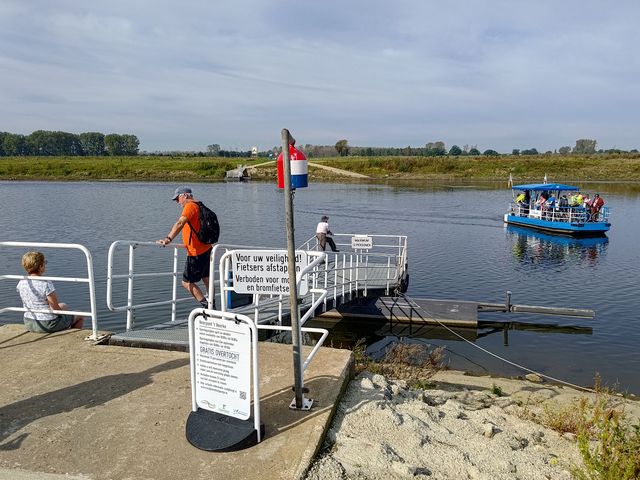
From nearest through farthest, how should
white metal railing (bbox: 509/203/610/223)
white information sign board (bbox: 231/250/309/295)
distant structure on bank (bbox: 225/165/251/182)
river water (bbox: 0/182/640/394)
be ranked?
white information sign board (bbox: 231/250/309/295)
river water (bbox: 0/182/640/394)
white metal railing (bbox: 509/203/610/223)
distant structure on bank (bbox: 225/165/251/182)

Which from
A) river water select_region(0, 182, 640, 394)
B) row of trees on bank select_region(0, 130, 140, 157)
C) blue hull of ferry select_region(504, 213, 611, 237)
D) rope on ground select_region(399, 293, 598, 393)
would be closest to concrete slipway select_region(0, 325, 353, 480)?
rope on ground select_region(399, 293, 598, 393)

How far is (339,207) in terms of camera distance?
169ft

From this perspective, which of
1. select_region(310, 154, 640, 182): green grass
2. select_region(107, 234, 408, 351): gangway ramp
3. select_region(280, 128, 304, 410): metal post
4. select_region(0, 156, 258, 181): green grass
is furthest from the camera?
select_region(0, 156, 258, 181): green grass

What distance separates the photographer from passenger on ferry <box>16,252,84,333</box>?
6547mm

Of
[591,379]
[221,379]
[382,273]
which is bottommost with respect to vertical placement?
[591,379]

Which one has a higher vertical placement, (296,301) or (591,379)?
(296,301)

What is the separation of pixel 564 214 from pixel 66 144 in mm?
184841

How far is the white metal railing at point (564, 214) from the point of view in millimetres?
32656

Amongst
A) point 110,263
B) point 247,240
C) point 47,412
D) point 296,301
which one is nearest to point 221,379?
point 296,301

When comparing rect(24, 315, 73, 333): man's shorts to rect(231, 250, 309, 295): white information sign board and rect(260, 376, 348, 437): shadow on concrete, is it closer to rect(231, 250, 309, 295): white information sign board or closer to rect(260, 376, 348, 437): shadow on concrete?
rect(231, 250, 309, 295): white information sign board

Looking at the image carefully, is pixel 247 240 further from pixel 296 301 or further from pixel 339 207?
pixel 296 301

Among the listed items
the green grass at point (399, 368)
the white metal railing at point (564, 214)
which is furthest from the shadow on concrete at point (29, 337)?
the white metal railing at point (564, 214)

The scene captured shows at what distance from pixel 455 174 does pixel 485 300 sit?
284 feet

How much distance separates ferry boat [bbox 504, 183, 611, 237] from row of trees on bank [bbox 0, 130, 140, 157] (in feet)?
553
